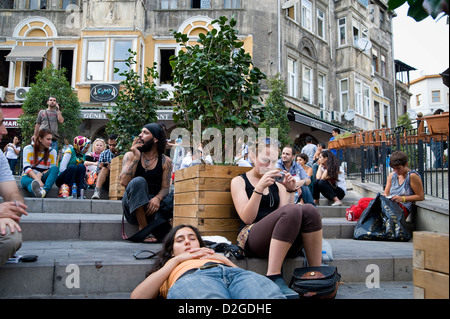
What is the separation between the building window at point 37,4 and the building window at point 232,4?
906 cm

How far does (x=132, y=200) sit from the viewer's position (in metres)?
4.15

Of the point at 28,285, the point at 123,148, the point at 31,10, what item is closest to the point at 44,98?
the point at 31,10

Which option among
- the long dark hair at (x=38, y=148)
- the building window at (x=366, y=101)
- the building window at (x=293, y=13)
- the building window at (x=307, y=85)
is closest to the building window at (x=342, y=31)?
the building window at (x=366, y=101)

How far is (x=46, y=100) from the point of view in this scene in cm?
1475

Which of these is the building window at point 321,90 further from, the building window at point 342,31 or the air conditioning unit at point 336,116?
the building window at point 342,31

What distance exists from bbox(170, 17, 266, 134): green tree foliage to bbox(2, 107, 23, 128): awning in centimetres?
1440

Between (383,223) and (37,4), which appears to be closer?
(383,223)

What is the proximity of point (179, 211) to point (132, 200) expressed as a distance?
1.89 ft

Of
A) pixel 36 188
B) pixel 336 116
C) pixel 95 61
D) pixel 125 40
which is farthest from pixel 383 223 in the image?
pixel 336 116

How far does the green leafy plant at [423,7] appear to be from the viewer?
1407 millimetres

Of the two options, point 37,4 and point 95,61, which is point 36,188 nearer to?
point 95,61

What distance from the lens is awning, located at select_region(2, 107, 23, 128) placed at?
16317 millimetres

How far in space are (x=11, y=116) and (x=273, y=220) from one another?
674 inches

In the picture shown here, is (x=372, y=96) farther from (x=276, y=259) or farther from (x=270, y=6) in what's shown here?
Result: (x=276, y=259)
